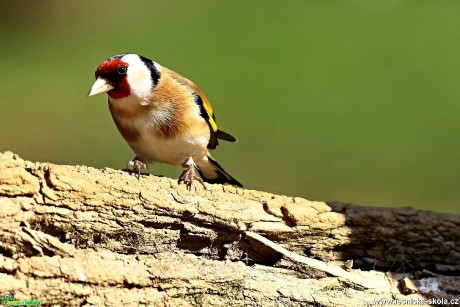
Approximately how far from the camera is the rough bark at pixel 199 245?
10.5ft

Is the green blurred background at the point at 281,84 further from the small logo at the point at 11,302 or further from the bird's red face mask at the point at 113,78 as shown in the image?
the small logo at the point at 11,302

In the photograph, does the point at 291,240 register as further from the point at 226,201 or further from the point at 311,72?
the point at 311,72

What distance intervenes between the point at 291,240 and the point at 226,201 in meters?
0.33

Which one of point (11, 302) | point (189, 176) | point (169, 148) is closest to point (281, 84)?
point (169, 148)

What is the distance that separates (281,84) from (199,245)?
7026 mm

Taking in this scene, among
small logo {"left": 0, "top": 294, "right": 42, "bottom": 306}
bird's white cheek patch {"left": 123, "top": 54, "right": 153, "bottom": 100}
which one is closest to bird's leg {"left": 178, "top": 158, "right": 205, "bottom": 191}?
bird's white cheek patch {"left": 123, "top": 54, "right": 153, "bottom": 100}

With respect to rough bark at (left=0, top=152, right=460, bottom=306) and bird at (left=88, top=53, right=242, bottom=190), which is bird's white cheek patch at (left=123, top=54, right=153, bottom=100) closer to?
bird at (left=88, top=53, right=242, bottom=190)

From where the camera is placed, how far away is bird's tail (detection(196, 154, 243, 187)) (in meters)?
4.55

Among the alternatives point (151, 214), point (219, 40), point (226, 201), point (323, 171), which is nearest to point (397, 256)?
point (226, 201)

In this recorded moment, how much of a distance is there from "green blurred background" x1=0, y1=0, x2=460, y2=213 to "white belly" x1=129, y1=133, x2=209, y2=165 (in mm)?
3449

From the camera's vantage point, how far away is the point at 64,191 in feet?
10.7

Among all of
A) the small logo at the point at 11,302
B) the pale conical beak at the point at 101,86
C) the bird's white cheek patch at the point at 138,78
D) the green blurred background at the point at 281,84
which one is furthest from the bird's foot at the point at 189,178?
the green blurred background at the point at 281,84

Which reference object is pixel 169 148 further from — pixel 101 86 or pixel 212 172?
pixel 212 172

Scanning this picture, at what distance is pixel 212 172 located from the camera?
4.64 m
